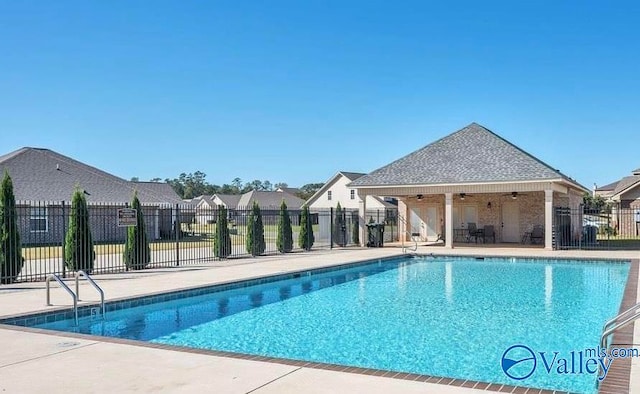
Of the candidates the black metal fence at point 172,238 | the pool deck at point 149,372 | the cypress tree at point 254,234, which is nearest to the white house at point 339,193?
the black metal fence at point 172,238

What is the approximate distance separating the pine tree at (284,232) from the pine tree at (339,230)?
3315 millimetres

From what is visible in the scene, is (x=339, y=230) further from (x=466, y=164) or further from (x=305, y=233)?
(x=466, y=164)

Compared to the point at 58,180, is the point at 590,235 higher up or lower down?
lower down

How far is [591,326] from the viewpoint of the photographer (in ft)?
28.9

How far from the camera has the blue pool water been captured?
23.5ft

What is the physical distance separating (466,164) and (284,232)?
8734 mm

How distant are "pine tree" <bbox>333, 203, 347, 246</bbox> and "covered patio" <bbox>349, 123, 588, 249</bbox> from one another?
0.91m

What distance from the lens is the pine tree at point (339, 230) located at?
24516 millimetres

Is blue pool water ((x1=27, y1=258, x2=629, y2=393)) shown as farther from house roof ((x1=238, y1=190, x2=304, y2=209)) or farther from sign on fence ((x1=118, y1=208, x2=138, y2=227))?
house roof ((x1=238, y1=190, x2=304, y2=209))

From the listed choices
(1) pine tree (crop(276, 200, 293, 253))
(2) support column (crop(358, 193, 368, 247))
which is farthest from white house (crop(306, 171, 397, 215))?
(1) pine tree (crop(276, 200, 293, 253))

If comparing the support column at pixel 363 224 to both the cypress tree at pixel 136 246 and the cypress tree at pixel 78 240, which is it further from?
the cypress tree at pixel 78 240

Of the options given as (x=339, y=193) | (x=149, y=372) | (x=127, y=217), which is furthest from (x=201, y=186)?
(x=149, y=372)

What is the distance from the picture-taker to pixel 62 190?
101ft

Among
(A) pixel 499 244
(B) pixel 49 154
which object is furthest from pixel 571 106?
→ (B) pixel 49 154
